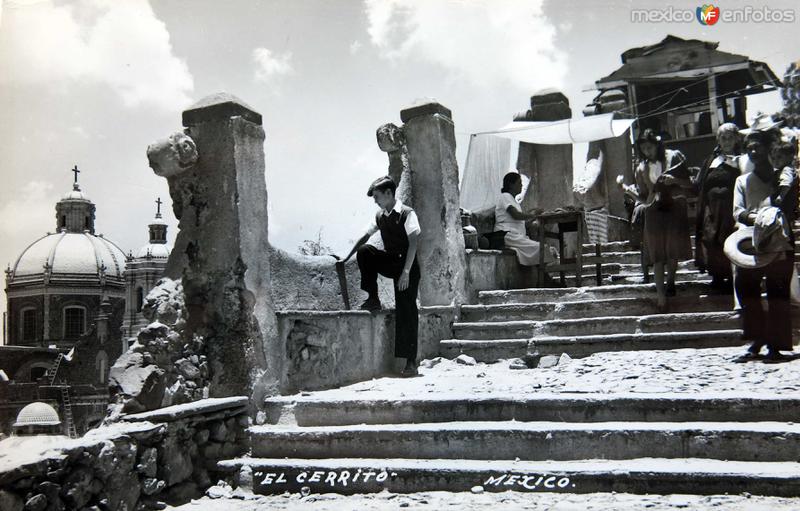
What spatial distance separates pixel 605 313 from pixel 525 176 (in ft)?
23.0

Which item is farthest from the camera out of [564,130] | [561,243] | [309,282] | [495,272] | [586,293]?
[564,130]

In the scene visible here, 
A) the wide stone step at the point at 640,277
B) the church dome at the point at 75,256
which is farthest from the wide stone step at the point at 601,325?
the church dome at the point at 75,256

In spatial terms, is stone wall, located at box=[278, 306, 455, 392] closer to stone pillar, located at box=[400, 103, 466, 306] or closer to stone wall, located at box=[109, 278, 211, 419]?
stone wall, located at box=[109, 278, 211, 419]

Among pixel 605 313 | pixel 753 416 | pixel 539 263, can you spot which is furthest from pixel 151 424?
pixel 539 263

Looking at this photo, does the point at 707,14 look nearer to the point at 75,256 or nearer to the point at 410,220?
the point at 410,220

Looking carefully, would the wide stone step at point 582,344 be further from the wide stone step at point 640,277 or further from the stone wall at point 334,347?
the wide stone step at point 640,277

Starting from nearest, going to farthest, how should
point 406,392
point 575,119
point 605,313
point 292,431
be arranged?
1. point 292,431
2. point 406,392
3. point 605,313
4. point 575,119

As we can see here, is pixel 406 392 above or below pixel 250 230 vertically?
below

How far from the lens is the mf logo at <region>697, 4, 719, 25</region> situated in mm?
5426

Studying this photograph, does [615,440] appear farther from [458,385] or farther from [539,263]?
[539,263]

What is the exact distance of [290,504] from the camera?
4.21m

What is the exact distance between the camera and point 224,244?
17.3 ft

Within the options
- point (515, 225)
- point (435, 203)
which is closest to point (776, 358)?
point (435, 203)

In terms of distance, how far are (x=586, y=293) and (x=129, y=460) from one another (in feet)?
16.2
